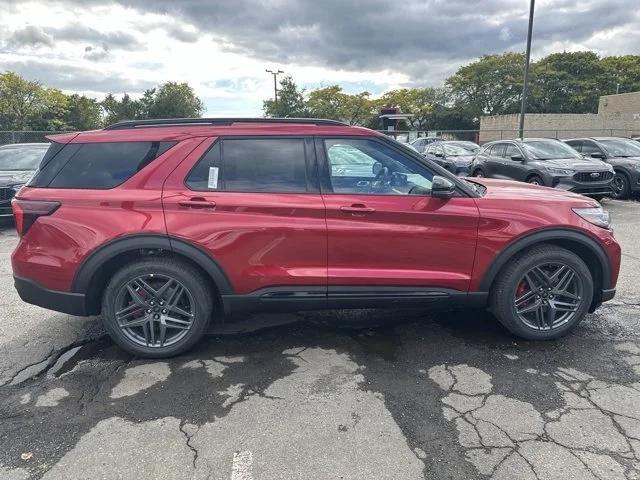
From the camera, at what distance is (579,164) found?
10047 millimetres

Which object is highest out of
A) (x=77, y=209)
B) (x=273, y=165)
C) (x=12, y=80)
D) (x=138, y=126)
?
(x=12, y=80)

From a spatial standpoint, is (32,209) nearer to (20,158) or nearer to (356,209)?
(356,209)

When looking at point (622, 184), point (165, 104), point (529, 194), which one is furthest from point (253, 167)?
point (165, 104)

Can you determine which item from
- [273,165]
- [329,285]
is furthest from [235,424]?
[273,165]

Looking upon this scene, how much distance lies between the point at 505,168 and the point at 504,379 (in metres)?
9.39

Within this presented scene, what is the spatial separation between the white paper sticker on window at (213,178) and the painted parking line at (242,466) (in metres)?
1.85

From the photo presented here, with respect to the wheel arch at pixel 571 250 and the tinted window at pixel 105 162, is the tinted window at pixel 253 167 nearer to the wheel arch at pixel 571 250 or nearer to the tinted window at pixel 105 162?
the tinted window at pixel 105 162

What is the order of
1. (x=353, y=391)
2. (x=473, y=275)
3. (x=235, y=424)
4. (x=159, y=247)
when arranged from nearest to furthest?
(x=235, y=424), (x=353, y=391), (x=159, y=247), (x=473, y=275)

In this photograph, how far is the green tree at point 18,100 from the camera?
4494 centimetres

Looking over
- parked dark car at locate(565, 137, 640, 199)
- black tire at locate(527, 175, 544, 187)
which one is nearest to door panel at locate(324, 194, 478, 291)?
black tire at locate(527, 175, 544, 187)

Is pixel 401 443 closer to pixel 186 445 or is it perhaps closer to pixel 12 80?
pixel 186 445

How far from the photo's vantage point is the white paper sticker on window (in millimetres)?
3383

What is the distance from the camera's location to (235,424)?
2.72 m

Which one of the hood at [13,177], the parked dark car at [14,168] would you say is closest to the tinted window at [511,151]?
the parked dark car at [14,168]
